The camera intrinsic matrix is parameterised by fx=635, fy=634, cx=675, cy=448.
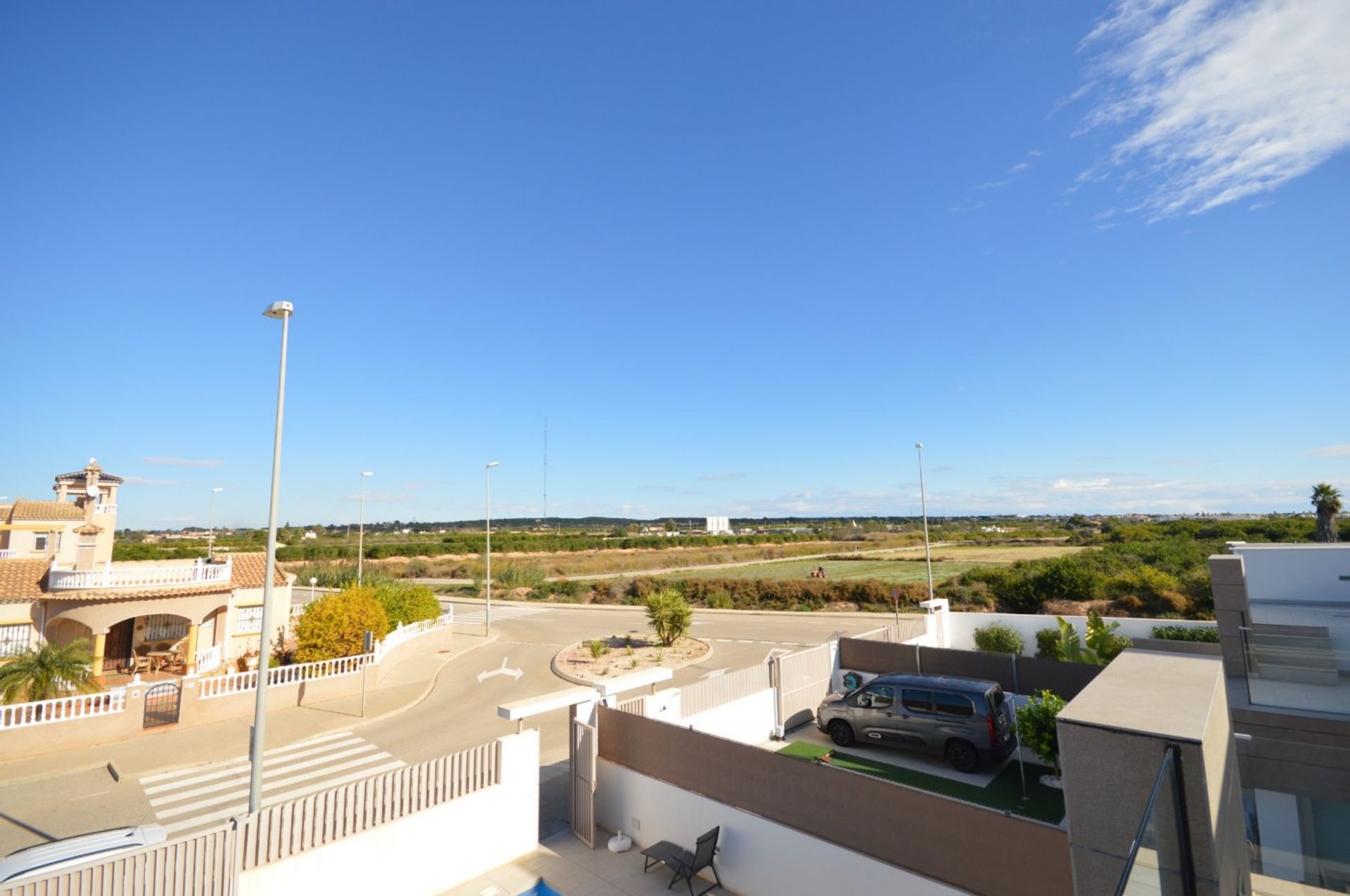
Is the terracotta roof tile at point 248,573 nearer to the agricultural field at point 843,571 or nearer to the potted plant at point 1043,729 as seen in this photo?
the potted plant at point 1043,729

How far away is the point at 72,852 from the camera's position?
7.34 metres

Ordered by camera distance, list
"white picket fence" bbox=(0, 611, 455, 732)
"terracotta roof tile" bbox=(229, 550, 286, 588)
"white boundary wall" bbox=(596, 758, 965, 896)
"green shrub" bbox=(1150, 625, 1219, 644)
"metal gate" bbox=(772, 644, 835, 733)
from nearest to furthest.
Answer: "white boundary wall" bbox=(596, 758, 965, 896)
"white picket fence" bbox=(0, 611, 455, 732)
"metal gate" bbox=(772, 644, 835, 733)
"green shrub" bbox=(1150, 625, 1219, 644)
"terracotta roof tile" bbox=(229, 550, 286, 588)

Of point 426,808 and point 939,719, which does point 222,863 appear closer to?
point 426,808

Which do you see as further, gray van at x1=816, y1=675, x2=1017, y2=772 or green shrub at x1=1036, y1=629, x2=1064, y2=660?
green shrub at x1=1036, y1=629, x2=1064, y2=660

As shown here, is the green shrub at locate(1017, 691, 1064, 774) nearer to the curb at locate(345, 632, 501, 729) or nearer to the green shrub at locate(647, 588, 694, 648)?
the green shrub at locate(647, 588, 694, 648)

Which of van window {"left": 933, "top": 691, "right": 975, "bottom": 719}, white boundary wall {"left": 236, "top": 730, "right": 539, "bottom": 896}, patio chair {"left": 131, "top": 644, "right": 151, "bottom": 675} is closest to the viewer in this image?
white boundary wall {"left": 236, "top": 730, "right": 539, "bottom": 896}

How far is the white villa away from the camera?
63.4 ft

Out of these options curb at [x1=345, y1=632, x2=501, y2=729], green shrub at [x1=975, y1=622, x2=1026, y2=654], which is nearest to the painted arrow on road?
curb at [x1=345, y1=632, x2=501, y2=729]

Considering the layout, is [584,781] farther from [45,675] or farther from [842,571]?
[842,571]

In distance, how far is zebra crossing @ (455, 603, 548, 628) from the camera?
116 ft

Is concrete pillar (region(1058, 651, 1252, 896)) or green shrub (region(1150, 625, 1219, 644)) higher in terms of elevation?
concrete pillar (region(1058, 651, 1252, 896))

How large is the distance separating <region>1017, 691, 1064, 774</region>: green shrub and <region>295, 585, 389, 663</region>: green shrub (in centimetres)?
1885

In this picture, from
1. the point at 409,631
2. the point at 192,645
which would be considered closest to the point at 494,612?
the point at 409,631

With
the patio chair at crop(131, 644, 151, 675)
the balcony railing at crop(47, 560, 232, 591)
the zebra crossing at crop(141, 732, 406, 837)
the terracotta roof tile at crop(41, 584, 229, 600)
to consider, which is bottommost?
the zebra crossing at crop(141, 732, 406, 837)
